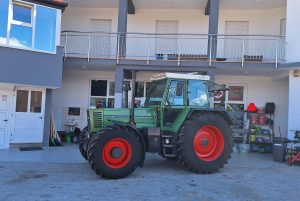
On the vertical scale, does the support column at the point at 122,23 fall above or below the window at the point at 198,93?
above

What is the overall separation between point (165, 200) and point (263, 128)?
10.1 meters

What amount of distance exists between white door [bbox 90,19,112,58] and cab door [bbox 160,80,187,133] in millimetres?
6775

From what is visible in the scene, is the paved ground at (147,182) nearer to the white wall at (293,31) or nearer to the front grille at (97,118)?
the front grille at (97,118)

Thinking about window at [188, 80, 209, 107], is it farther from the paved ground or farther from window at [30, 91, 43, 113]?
window at [30, 91, 43, 113]

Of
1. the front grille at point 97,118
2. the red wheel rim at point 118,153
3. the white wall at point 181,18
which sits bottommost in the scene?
the red wheel rim at point 118,153

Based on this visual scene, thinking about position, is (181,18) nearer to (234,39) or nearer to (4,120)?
(234,39)

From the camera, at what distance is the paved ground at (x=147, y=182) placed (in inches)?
265

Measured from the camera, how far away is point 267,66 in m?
13.6

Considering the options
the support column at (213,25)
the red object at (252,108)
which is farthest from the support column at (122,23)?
the red object at (252,108)

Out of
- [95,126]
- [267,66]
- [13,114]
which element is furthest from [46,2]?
[267,66]

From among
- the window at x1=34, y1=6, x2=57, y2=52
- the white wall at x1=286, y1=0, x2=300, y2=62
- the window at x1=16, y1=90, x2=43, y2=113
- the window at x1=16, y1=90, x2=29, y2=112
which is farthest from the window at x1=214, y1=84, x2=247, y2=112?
the window at x1=16, y1=90, x2=29, y2=112

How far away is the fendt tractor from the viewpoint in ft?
28.2

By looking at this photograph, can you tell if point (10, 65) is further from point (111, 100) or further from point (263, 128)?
point (263, 128)

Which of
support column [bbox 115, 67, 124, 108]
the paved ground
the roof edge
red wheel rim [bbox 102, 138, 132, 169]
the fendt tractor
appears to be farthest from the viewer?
support column [bbox 115, 67, 124, 108]
